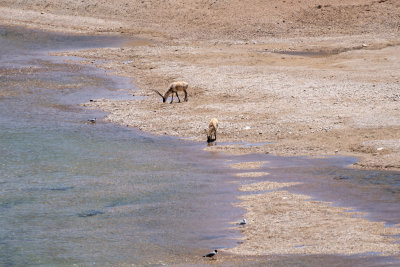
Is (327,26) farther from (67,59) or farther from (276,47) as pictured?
(67,59)

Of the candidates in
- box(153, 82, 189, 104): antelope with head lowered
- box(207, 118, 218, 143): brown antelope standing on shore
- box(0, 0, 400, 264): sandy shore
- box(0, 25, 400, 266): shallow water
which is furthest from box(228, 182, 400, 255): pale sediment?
box(153, 82, 189, 104): antelope with head lowered

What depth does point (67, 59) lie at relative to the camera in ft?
110

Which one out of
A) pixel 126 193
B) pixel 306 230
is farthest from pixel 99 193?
pixel 306 230

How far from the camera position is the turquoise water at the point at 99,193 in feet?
37.0

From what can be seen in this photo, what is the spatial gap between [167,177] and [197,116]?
6.57 metres

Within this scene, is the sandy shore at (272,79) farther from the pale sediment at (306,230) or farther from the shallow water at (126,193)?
the shallow water at (126,193)

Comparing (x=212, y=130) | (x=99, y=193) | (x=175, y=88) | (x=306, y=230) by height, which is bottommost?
(x=306, y=230)

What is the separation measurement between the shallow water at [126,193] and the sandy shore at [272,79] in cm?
57

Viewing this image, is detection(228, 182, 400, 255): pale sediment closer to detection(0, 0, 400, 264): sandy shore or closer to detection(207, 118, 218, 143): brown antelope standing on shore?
detection(0, 0, 400, 264): sandy shore

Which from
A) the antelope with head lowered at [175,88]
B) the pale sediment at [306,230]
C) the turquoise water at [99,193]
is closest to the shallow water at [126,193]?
the turquoise water at [99,193]

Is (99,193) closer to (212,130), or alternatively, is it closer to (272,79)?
(212,130)

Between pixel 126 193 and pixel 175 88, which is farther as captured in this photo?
pixel 175 88

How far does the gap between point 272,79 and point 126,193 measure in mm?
12756

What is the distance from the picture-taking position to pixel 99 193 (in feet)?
47.0
